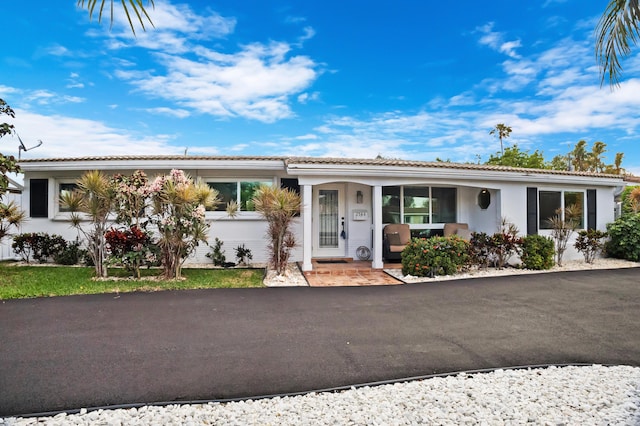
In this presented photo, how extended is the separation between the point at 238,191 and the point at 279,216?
132 inches

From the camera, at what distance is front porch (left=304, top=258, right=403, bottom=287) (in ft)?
29.5

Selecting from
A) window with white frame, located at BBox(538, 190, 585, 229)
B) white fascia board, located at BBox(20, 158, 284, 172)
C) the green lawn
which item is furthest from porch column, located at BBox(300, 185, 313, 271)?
window with white frame, located at BBox(538, 190, 585, 229)

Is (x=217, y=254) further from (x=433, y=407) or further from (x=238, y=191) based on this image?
(x=433, y=407)

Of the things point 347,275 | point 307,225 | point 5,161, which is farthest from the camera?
Result: point 307,225

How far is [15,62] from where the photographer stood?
397 inches

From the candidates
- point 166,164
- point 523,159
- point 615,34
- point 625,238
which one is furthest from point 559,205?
point 523,159

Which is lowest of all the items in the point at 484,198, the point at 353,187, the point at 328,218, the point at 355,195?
the point at 328,218

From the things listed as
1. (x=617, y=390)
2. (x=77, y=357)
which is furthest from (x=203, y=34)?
(x=617, y=390)

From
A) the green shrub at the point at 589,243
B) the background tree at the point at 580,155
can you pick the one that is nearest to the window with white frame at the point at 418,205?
the green shrub at the point at 589,243

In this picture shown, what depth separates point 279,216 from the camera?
938cm

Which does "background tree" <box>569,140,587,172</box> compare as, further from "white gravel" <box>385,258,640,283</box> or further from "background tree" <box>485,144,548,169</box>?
"white gravel" <box>385,258,640,283</box>

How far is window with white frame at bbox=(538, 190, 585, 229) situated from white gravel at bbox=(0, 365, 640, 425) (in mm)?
10548

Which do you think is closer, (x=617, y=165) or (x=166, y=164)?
(x=166, y=164)

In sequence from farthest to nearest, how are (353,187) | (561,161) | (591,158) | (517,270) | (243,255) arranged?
(561,161)
(591,158)
(353,187)
(243,255)
(517,270)
